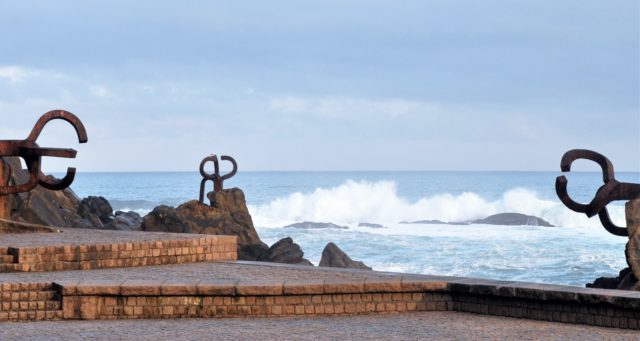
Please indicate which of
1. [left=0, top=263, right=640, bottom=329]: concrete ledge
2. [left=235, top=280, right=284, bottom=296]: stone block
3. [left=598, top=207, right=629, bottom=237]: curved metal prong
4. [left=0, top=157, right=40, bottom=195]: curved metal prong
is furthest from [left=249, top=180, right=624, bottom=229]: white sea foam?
[left=235, top=280, right=284, bottom=296]: stone block

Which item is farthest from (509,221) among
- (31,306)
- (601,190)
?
(31,306)

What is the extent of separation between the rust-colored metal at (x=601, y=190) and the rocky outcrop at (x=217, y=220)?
12262 mm

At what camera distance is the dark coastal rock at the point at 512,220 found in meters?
56.7

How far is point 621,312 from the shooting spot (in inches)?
360

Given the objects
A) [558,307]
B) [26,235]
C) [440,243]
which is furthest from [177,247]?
[440,243]

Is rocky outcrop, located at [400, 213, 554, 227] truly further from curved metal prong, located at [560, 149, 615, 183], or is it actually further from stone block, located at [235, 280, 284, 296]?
stone block, located at [235, 280, 284, 296]

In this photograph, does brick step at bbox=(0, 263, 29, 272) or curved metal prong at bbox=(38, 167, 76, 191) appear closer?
brick step at bbox=(0, 263, 29, 272)

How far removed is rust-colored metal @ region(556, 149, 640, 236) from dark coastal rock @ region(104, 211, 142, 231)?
15785 millimetres

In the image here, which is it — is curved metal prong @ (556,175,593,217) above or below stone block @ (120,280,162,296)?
above

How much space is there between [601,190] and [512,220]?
45.7 meters

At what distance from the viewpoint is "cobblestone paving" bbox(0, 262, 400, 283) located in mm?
11047

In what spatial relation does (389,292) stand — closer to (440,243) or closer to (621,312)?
(621,312)

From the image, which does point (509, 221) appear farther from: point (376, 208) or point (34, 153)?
point (34, 153)

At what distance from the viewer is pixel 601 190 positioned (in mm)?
14211
